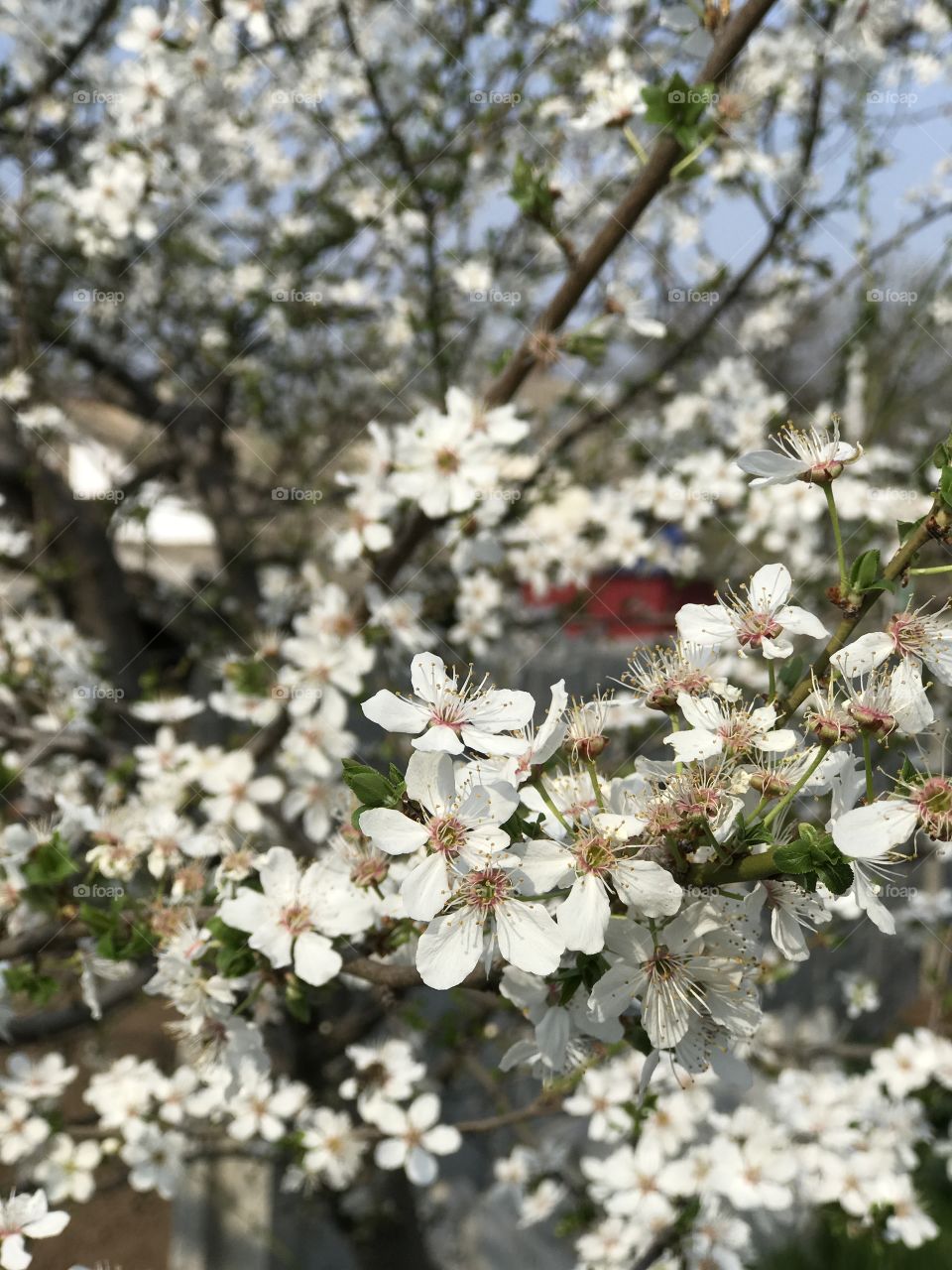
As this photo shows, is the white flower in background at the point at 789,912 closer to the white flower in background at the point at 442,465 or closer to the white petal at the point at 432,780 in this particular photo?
the white petal at the point at 432,780

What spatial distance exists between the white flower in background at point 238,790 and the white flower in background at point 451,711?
1210 mm

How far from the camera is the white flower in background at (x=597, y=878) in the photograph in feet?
2.51

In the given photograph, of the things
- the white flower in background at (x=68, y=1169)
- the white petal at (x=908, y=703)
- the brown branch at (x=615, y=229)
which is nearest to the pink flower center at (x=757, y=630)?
the white petal at (x=908, y=703)

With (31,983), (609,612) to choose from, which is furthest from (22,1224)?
(609,612)

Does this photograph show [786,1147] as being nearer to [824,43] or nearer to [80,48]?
[824,43]

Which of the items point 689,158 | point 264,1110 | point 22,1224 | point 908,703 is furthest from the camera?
point 264,1110

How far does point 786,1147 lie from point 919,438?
315 centimetres

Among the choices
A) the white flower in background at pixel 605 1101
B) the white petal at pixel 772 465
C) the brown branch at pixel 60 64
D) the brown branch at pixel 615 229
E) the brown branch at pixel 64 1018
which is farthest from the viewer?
the brown branch at pixel 60 64

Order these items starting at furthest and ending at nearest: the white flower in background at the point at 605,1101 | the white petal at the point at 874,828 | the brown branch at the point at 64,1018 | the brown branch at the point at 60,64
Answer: the brown branch at the point at 60,64 → the white flower in background at the point at 605,1101 → the brown branch at the point at 64,1018 → the white petal at the point at 874,828

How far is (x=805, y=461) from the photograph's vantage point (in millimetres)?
945

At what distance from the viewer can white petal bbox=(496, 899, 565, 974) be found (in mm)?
772

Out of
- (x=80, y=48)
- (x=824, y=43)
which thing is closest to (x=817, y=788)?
(x=824, y=43)

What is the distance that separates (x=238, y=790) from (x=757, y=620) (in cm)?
138

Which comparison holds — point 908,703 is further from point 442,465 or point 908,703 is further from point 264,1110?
point 264,1110
